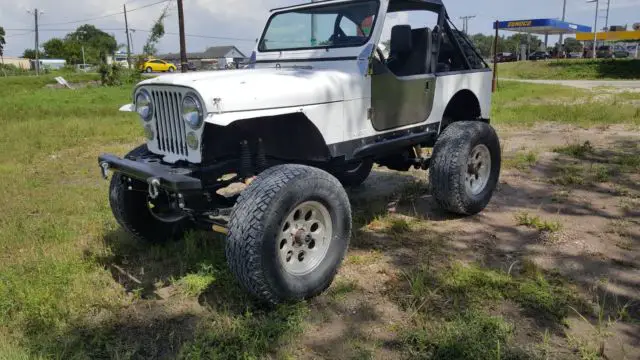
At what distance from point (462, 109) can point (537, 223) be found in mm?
1649

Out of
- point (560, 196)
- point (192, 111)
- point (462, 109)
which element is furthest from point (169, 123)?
point (560, 196)

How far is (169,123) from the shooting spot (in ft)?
11.6

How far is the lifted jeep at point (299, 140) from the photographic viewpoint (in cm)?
312

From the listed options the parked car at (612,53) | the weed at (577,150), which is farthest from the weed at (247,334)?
the parked car at (612,53)

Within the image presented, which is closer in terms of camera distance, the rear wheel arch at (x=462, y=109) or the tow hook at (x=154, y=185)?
the tow hook at (x=154, y=185)

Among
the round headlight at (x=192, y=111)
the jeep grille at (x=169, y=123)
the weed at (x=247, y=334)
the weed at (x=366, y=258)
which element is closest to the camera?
the weed at (x=247, y=334)

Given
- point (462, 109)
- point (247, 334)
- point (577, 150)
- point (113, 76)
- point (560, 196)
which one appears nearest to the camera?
point (247, 334)

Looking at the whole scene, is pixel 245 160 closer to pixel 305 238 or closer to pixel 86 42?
pixel 305 238

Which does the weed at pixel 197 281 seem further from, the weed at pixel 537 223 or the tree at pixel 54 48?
the tree at pixel 54 48

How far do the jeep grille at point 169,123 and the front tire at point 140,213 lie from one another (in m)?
0.40

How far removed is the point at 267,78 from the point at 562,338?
2.45m

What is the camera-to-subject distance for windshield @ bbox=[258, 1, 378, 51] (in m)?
4.34

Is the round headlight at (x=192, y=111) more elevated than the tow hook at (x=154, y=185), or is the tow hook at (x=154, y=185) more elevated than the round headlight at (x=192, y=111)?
the round headlight at (x=192, y=111)

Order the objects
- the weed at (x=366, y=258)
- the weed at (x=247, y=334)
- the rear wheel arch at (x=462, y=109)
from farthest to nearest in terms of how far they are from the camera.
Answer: the rear wheel arch at (x=462, y=109) < the weed at (x=366, y=258) < the weed at (x=247, y=334)
